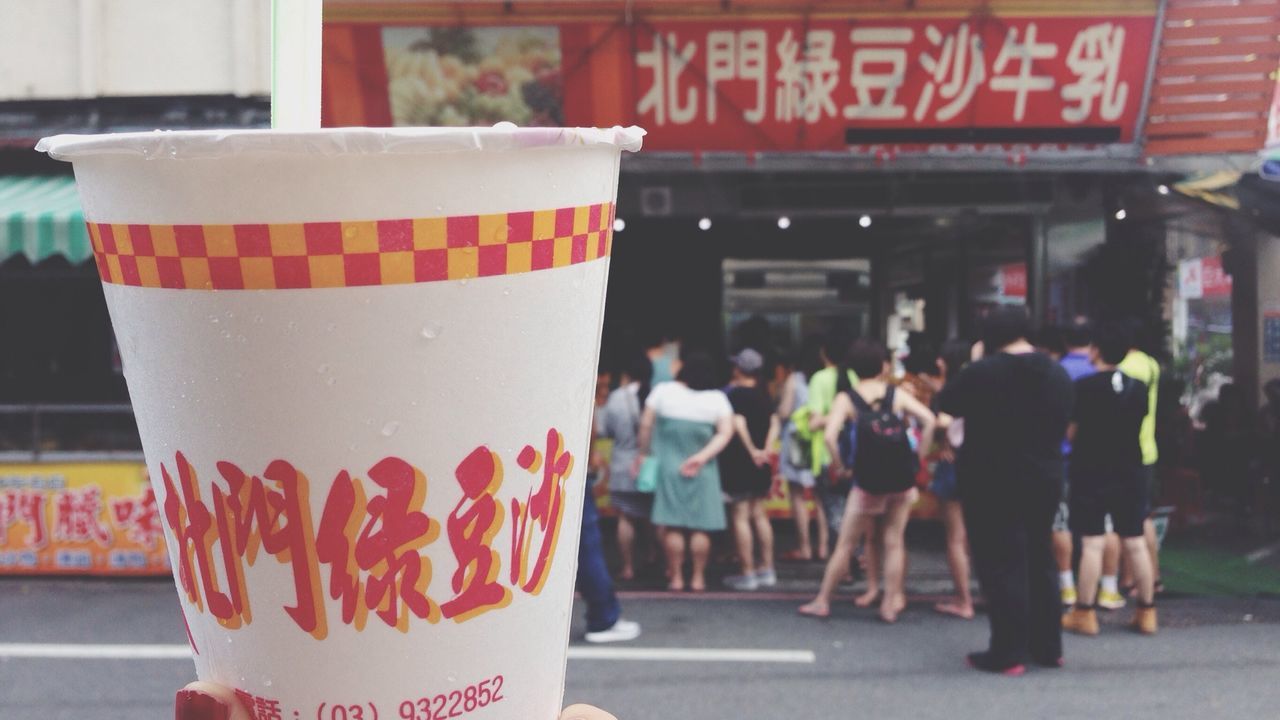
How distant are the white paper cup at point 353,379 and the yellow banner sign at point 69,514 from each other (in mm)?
7301

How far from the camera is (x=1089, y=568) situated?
621 cm

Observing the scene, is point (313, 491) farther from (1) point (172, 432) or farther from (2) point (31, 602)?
(2) point (31, 602)

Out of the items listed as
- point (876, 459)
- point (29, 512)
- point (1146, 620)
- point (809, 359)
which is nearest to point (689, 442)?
point (876, 459)

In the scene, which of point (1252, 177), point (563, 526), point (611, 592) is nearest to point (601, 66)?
point (611, 592)

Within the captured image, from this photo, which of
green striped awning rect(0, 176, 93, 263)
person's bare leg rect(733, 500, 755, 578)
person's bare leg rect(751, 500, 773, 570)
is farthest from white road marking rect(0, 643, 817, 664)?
green striped awning rect(0, 176, 93, 263)

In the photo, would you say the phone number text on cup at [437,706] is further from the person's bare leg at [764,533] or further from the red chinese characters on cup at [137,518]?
the red chinese characters on cup at [137,518]

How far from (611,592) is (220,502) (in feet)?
17.2

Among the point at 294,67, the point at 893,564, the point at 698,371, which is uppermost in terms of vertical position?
the point at 294,67

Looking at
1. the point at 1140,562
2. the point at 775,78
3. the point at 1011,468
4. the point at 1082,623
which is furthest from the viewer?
the point at 775,78

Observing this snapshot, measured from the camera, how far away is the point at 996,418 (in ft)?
17.1

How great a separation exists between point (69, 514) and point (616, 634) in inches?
157

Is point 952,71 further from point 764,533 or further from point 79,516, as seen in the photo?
point 79,516

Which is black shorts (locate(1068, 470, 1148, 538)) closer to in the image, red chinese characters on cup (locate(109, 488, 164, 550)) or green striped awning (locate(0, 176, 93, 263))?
red chinese characters on cup (locate(109, 488, 164, 550))

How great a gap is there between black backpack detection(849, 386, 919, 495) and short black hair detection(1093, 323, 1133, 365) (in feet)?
3.52
